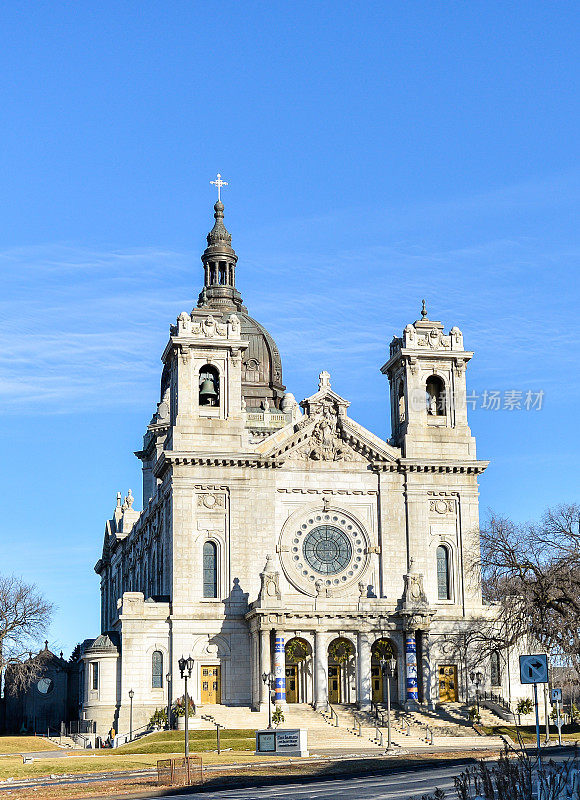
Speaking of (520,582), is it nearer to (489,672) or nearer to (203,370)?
(489,672)

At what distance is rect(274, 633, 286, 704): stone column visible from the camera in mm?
70062

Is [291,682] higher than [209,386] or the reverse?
the reverse

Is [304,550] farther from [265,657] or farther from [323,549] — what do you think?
[265,657]

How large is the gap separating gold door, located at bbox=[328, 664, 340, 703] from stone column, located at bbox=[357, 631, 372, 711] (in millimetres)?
1884

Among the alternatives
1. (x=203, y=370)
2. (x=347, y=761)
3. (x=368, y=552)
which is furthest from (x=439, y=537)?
(x=347, y=761)

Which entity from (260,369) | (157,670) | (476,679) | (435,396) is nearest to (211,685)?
(157,670)

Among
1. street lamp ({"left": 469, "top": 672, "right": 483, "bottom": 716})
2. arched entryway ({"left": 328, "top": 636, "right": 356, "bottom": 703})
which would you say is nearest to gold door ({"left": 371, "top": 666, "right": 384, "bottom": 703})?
arched entryway ({"left": 328, "top": 636, "right": 356, "bottom": 703})

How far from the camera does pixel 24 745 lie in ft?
221

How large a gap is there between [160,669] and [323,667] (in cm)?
949

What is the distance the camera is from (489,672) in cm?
7638

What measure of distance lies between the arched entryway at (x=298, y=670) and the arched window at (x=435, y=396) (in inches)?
707

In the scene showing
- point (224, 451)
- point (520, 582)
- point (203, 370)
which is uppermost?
point (203, 370)

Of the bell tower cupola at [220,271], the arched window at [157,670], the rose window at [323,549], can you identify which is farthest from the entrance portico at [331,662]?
the bell tower cupola at [220,271]

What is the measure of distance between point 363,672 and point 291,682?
4396 millimetres
